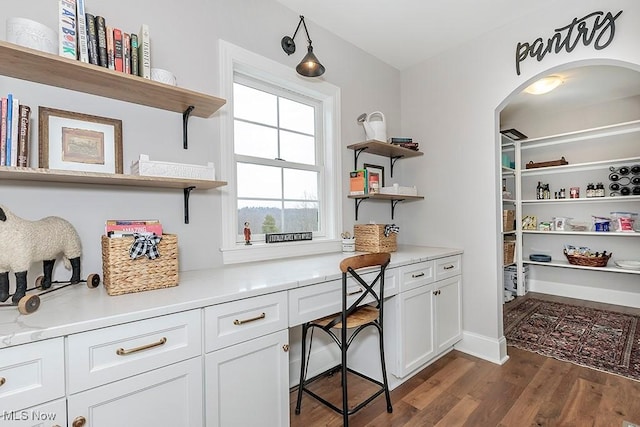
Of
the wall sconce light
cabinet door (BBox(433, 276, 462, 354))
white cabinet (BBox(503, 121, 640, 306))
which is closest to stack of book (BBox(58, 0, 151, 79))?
the wall sconce light

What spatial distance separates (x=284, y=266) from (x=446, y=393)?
133cm

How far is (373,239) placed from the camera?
7.94 feet

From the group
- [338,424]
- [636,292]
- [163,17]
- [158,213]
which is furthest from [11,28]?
[636,292]

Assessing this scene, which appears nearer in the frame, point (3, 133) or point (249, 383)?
point (3, 133)

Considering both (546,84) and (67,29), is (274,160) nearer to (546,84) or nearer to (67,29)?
(67,29)

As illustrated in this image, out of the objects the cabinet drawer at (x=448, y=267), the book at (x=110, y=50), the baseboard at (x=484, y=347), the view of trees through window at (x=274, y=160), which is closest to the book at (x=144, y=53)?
the book at (x=110, y=50)

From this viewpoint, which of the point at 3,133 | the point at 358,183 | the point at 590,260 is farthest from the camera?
the point at 590,260

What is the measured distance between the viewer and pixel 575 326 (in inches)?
120

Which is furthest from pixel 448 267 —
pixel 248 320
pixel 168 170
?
pixel 168 170

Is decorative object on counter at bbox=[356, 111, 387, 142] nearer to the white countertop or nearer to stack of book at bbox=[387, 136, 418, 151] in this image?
stack of book at bbox=[387, 136, 418, 151]

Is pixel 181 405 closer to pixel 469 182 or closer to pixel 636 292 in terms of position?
pixel 469 182

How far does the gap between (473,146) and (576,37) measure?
2.98ft

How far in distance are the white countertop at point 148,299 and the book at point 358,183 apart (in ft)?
2.86

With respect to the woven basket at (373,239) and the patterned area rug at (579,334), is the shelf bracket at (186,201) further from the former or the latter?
the patterned area rug at (579,334)
